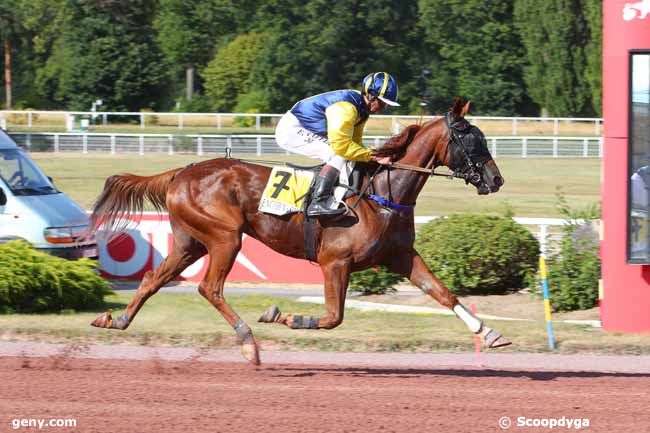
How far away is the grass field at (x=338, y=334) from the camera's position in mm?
10180

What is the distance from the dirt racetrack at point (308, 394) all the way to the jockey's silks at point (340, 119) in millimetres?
1765

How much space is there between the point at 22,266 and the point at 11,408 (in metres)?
4.22

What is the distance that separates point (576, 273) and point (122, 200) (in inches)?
214

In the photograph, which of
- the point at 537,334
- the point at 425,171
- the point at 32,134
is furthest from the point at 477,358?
the point at 32,134

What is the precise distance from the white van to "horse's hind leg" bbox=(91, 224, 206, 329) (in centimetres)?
513

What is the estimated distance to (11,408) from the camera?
7336mm

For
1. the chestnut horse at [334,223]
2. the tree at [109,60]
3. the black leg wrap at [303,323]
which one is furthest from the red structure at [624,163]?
the tree at [109,60]

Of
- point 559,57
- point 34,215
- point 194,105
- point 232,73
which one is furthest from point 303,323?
point 232,73

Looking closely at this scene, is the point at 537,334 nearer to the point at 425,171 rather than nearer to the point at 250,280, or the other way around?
the point at 425,171

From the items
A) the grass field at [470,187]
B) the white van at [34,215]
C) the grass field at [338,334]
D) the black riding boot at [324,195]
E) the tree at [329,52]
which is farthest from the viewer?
the tree at [329,52]

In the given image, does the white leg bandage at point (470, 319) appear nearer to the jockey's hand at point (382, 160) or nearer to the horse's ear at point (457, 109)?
the jockey's hand at point (382, 160)

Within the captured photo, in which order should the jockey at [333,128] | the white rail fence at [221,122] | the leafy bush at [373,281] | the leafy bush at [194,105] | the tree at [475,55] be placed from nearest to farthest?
the jockey at [333,128] → the leafy bush at [373,281] → the white rail fence at [221,122] → the leafy bush at [194,105] → the tree at [475,55]

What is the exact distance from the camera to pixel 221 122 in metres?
47.1

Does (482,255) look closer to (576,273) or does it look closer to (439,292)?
(576,273)
